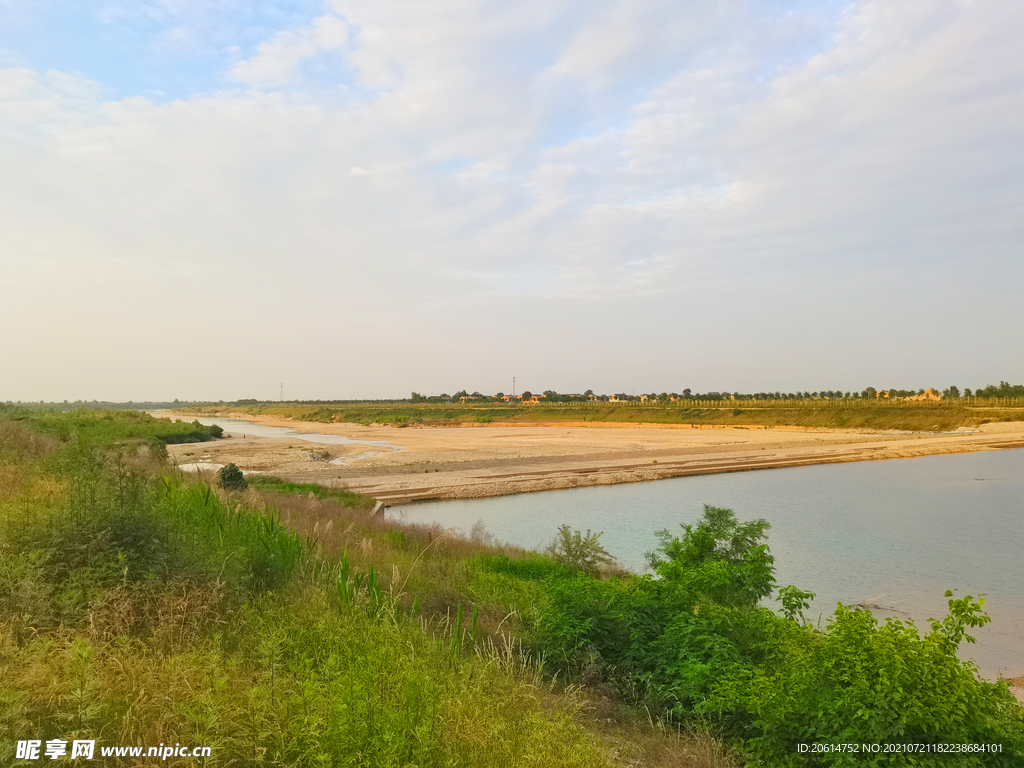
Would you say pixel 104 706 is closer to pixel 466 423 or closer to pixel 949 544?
pixel 949 544

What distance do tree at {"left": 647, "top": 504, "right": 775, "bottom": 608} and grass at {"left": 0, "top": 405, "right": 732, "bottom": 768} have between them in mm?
3249

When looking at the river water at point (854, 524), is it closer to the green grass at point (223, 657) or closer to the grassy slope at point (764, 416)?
the green grass at point (223, 657)

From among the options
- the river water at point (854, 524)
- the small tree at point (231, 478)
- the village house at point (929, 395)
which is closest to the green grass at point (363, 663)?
the river water at point (854, 524)

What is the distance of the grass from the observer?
13.0 feet

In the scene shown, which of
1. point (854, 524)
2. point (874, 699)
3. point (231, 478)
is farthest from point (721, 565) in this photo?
point (854, 524)

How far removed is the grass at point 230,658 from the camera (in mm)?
3975

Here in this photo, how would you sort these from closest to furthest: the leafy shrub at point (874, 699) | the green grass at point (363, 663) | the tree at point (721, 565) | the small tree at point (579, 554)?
the green grass at point (363, 663) → the leafy shrub at point (874, 699) → the tree at point (721, 565) → the small tree at point (579, 554)

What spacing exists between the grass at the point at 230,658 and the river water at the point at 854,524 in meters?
11.0

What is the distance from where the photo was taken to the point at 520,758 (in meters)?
4.36

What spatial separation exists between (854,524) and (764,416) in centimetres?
9905

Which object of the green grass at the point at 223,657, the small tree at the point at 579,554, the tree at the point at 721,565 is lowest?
the small tree at the point at 579,554

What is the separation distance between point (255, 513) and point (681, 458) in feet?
176

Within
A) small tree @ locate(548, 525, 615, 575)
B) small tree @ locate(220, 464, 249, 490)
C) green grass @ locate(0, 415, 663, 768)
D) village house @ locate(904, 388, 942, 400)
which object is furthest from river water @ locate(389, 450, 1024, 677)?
village house @ locate(904, 388, 942, 400)

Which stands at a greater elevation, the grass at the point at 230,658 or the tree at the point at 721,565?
the grass at the point at 230,658
